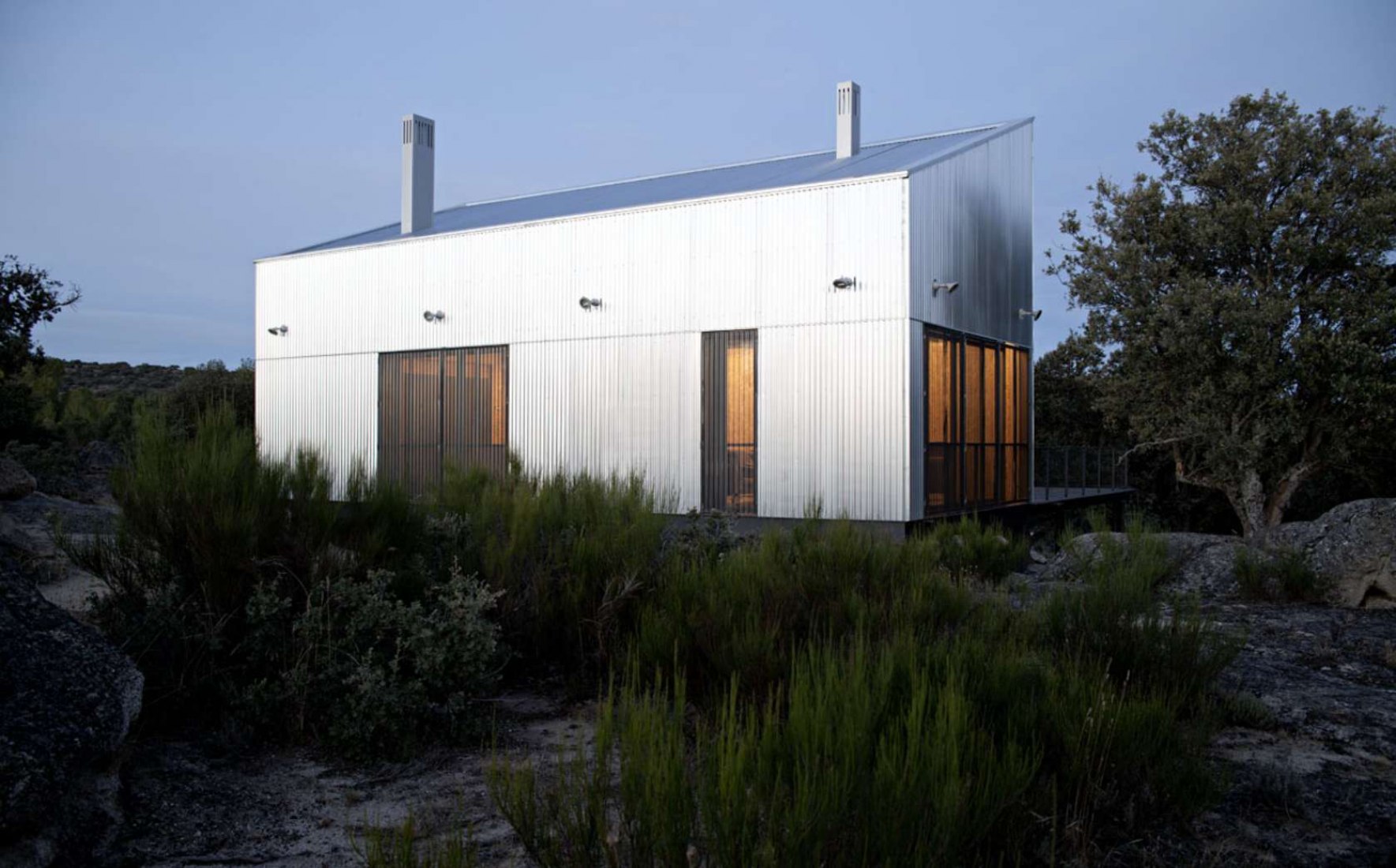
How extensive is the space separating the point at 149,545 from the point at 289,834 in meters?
1.81

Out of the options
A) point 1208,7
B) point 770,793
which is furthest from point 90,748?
point 1208,7

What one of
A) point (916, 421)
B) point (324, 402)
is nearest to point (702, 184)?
point (916, 421)

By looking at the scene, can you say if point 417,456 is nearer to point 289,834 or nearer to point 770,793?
point 289,834

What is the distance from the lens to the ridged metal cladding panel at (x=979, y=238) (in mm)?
12531

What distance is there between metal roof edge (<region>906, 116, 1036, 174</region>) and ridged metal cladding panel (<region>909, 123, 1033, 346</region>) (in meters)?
0.05

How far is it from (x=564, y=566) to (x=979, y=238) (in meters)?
11.2

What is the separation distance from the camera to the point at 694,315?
44.7ft

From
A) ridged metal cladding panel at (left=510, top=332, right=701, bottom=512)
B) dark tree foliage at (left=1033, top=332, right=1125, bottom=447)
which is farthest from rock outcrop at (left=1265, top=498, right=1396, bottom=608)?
dark tree foliage at (left=1033, top=332, right=1125, bottom=447)

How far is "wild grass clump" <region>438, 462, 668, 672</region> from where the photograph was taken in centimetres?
462

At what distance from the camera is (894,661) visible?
9.65ft

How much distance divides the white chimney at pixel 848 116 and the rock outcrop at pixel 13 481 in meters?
12.7

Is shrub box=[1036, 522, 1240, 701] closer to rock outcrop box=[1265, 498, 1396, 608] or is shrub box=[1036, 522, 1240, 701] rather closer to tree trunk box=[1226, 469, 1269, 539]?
rock outcrop box=[1265, 498, 1396, 608]

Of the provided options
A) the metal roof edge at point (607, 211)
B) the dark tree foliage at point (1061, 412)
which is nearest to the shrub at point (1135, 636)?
the metal roof edge at point (607, 211)

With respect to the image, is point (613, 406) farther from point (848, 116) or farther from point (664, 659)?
point (664, 659)
